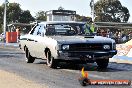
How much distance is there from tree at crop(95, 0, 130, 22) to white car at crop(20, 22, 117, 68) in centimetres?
7835

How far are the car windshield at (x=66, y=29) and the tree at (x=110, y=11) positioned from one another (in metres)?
78.3

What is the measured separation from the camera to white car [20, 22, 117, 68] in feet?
40.9

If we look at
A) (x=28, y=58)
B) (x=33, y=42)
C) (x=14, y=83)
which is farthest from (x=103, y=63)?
(x=14, y=83)

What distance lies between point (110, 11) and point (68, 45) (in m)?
86.1

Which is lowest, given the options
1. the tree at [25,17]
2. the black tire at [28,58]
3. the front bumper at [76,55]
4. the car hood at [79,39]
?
the tree at [25,17]

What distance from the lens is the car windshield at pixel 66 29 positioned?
1380cm

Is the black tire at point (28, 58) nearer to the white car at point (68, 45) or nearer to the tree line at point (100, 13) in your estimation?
the white car at point (68, 45)

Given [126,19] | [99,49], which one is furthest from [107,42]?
[126,19]

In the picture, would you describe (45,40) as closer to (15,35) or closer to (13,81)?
(13,81)

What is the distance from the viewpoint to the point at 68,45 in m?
12.5

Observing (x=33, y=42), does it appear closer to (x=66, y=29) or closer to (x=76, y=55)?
(x=66, y=29)

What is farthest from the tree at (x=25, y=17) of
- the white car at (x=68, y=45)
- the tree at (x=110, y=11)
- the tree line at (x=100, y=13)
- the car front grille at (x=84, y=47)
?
the car front grille at (x=84, y=47)

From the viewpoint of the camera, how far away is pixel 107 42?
1269 centimetres

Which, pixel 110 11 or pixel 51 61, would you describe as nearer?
pixel 51 61
